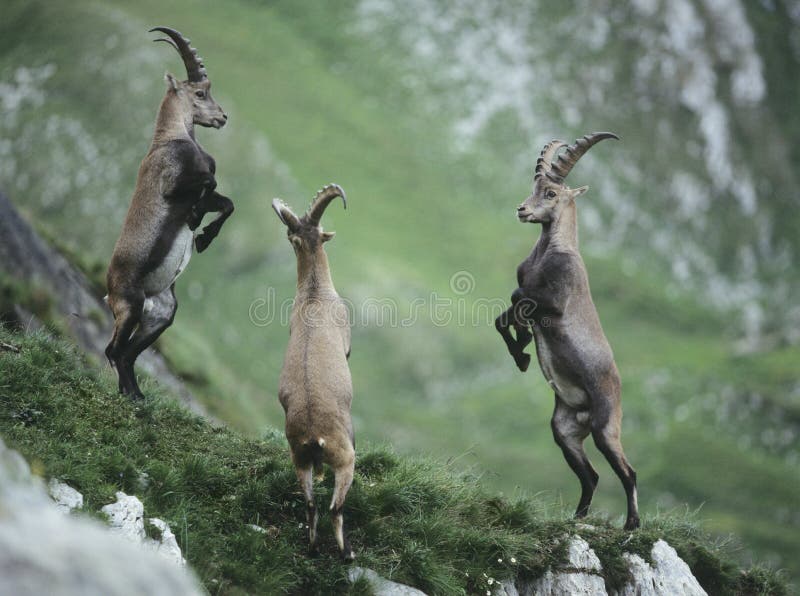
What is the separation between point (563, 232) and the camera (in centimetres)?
1134

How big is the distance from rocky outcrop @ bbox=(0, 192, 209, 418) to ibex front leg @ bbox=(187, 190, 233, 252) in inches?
108

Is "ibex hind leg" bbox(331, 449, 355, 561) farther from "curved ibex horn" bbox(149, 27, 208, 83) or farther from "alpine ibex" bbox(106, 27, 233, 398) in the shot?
"curved ibex horn" bbox(149, 27, 208, 83)

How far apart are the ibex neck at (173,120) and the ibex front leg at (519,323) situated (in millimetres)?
4526

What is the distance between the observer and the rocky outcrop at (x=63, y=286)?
507 inches

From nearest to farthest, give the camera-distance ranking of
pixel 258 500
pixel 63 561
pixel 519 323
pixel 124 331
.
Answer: pixel 63 561 < pixel 258 500 < pixel 124 331 < pixel 519 323

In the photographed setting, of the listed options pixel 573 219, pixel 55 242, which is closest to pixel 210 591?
pixel 573 219

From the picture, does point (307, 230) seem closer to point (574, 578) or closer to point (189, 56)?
point (189, 56)

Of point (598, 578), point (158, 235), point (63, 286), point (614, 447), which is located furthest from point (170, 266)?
point (598, 578)

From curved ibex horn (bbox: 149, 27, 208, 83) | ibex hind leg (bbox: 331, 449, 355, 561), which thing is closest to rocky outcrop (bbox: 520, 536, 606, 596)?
ibex hind leg (bbox: 331, 449, 355, 561)

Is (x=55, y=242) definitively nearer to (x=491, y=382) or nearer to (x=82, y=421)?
(x=82, y=421)

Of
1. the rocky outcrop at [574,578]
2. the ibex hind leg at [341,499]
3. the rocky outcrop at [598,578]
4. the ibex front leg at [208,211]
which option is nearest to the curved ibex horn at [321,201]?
the ibex front leg at [208,211]

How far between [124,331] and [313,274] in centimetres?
224

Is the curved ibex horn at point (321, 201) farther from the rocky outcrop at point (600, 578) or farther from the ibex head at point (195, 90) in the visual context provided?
the rocky outcrop at point (600, 578)

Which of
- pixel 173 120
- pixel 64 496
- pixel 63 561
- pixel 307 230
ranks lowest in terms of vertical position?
pixel 63 561
